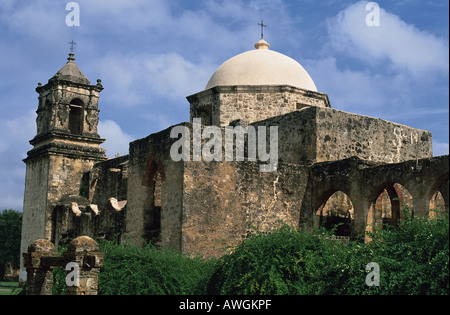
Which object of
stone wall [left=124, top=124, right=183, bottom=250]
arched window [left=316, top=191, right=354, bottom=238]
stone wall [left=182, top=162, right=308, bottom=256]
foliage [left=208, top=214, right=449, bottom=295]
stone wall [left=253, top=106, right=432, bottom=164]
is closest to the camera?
foliage [left=208, top=214, right=449, bottom=295]

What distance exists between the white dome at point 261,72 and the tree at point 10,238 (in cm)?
2556

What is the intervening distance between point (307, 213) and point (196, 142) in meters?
3.39

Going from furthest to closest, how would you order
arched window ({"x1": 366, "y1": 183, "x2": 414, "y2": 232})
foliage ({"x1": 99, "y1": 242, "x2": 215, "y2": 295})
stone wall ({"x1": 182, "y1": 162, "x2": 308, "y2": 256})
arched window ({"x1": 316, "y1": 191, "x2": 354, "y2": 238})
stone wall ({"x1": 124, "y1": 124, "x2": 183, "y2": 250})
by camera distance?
arched window ({"x1": 316, "y1": 191, "x2": 354, "y2": 238})
arched window ({"x1": 366, "y1": 183, "x2": 414, "y2": 232})
stone wall ({"x1": 124, "y1": 124, "x2": 183, "y2": 250})
stone wall ({"x1": 182, "y1": 162, "x2": 308, "y2": 256})
foliage ({"x1": 99, "y1": 242, "x2": 215, "y2": 295})

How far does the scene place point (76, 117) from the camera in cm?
2830

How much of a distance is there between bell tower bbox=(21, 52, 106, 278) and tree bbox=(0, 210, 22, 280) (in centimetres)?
1524

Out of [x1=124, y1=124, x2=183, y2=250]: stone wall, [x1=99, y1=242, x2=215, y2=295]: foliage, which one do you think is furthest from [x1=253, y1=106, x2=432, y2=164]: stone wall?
[x1=99, y1=242, x2=215, y2=295]: foliage

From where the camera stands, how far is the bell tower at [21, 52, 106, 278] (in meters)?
25.4

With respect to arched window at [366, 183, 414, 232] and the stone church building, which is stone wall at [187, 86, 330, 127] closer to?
the stone church building

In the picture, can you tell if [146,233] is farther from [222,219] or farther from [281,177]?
[281,177]

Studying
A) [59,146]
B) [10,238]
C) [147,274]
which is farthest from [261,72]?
[10,238]

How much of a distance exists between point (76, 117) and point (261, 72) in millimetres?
11387

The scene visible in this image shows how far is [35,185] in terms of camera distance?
26.3 m

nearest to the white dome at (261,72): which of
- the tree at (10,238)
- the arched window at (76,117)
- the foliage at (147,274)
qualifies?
the arched window at (76,117)

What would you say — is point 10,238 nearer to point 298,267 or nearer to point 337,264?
point 298,267
